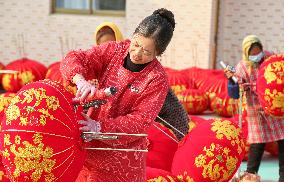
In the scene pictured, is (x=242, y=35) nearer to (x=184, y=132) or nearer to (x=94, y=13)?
(x=94, y=13)

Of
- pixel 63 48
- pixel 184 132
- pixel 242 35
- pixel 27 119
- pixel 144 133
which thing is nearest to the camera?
pixel 27 119

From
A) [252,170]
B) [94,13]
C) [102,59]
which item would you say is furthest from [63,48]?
[102,59]

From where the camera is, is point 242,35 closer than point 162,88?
No

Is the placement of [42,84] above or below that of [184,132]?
above

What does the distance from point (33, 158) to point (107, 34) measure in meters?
2.69

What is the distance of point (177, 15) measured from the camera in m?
9.84

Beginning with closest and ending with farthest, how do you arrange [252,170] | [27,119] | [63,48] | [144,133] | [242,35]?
[27,119]
[144,133]
[252,170]
[242,35]
[63,48]

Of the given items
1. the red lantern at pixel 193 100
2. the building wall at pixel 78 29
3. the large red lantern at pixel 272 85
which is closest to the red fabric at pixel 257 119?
the large red lantern at pixel 272 85

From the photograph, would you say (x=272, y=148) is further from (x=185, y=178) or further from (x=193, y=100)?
(x=185, y=178)

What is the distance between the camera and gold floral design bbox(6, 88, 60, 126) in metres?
2.58

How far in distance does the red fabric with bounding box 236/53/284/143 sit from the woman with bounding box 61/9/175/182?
119 inches

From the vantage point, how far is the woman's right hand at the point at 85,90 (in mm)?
2599

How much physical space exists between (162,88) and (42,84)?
51 centimetres

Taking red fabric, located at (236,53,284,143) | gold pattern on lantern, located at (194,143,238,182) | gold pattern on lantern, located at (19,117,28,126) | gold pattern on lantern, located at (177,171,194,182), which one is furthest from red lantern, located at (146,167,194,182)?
gold pattern on lantern, located at (19,117,28,126)
